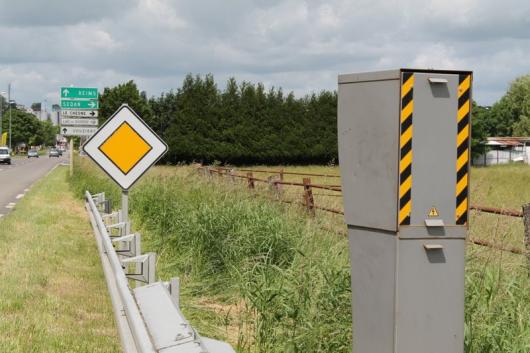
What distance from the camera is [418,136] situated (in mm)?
3232

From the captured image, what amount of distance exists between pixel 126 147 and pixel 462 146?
546 centimetres

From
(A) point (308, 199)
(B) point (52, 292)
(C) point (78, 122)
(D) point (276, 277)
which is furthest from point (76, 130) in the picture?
(D) point (276, 277)

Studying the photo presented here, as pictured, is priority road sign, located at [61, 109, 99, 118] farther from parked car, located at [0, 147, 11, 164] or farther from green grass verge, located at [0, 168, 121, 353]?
parked car, located at [0, 147, 11, 164]

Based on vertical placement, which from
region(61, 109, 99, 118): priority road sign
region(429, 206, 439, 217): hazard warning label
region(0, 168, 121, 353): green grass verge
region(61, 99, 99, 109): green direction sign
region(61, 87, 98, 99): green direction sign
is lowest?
region(0, 168, 121, 353): green grass verge

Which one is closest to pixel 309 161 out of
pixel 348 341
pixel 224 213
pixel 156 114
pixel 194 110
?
pixel 194 110

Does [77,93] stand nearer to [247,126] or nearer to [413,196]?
[413,196]

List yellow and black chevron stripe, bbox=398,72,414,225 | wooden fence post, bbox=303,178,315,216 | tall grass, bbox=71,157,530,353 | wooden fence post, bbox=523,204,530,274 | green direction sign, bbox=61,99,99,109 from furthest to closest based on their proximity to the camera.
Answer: green direction sign, bbox=61,99,99,109, wooden fence post, bbox=303,178,315,216, wooden fence post, bbox=523,204,530,274, tall grass, bbox=71,157,530,353, yellow and black chevron stripe, bbox=398,72,414,225

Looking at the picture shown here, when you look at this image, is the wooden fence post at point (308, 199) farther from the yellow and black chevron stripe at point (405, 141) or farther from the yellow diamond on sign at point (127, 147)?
the yellow and black chevron stripe at point (405, 141)

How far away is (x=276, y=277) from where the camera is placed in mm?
6223

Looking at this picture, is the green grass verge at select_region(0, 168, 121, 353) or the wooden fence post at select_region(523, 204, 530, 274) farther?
the wooden fence post at select_region(523, 204, 530, 274)

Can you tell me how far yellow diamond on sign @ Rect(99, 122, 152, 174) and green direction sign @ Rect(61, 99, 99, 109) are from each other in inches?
786

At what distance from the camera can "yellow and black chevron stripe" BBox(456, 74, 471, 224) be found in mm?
3314

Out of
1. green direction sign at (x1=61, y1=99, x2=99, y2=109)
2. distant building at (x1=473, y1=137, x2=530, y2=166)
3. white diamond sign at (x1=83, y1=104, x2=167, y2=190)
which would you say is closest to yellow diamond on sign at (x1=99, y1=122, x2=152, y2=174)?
white diamond sign at (x1=83, y1=104, x2=167, y2=190)

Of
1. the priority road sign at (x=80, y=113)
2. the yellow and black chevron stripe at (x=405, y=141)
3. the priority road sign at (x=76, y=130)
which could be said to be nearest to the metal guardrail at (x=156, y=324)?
the yellow and black chevron stripe at (x=405, y=141)
